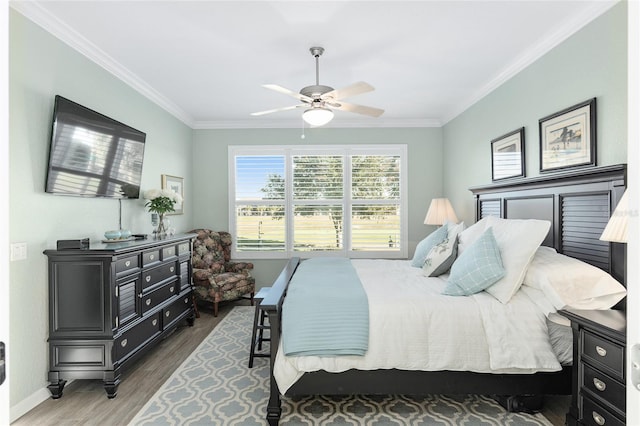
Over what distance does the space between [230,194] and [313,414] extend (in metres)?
3.77

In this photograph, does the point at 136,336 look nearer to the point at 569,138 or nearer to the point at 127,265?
the point at 127,265

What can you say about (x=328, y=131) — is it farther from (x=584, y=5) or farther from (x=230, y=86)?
(x=584, y=5)

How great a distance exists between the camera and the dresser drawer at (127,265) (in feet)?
8.36

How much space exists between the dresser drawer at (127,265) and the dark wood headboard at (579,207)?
3.42 meters

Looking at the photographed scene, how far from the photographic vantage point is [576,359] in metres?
1.84

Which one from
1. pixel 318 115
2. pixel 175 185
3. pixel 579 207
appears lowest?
pixel 579 207

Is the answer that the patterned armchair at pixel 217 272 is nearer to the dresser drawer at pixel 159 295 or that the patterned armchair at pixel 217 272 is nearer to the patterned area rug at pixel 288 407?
the dresser drawer at pixel 159 295

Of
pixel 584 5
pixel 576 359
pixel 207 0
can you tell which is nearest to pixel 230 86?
pixel 207 0

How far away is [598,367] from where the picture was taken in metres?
1.70

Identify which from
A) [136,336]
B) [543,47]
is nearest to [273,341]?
[136,336]

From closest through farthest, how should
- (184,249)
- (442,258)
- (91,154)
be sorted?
(91,154) < (442,258) < (184,249)

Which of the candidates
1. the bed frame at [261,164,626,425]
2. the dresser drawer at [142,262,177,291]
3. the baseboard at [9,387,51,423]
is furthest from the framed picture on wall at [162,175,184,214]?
the bed frame at [261,164,626,425]

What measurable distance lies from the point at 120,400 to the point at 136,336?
0.52 meters

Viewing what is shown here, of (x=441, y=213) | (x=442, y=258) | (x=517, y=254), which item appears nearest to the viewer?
(x=517, y=254)
